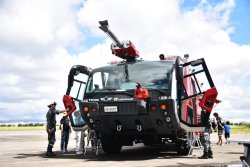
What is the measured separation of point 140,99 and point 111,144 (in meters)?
3.24

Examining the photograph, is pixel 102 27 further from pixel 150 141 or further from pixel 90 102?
pixel 150 141

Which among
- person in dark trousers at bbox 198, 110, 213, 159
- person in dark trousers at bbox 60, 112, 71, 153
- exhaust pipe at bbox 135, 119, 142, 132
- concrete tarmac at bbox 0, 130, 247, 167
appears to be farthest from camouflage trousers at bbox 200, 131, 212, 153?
person in dark trousers at bbox 60, 112, 71, 153

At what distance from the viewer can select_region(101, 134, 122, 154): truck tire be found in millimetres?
12814

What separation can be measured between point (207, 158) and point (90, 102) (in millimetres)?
3916

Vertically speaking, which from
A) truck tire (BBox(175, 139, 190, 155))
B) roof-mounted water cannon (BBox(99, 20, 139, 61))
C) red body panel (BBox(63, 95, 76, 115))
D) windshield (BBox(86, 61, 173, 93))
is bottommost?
truck tire (BBox(175, 139, 190, 155))

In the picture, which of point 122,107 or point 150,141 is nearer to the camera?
point 122,107

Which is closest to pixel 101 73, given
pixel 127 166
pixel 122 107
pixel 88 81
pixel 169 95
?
pixel 88 81

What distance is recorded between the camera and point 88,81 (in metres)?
12.0

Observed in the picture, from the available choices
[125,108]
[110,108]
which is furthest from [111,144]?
[125,108]

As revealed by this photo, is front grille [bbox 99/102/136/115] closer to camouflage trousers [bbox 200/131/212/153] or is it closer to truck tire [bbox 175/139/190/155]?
truck tire [bbox 175/139/190/155]

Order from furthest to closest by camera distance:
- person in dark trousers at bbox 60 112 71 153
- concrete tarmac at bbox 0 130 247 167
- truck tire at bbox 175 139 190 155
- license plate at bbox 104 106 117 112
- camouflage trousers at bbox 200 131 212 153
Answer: person in dark trousers at bbox 60 112 71 153
truck tire at bbox 175 139 190 155
camouflage trousers at bbox 200 131 212 153
license plate at bbox 104 106 117 112
concrete tarmac at bbox 0 130 247 167

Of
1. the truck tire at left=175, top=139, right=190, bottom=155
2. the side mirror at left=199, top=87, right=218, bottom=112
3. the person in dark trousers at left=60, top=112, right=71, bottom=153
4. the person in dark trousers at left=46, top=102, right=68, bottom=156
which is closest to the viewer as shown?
the side mirror at left=199, top=87, right=218, bottom=112

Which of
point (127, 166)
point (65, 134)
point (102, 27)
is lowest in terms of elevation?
point (127, 166)

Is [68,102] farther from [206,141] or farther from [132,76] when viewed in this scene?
[206,141]
